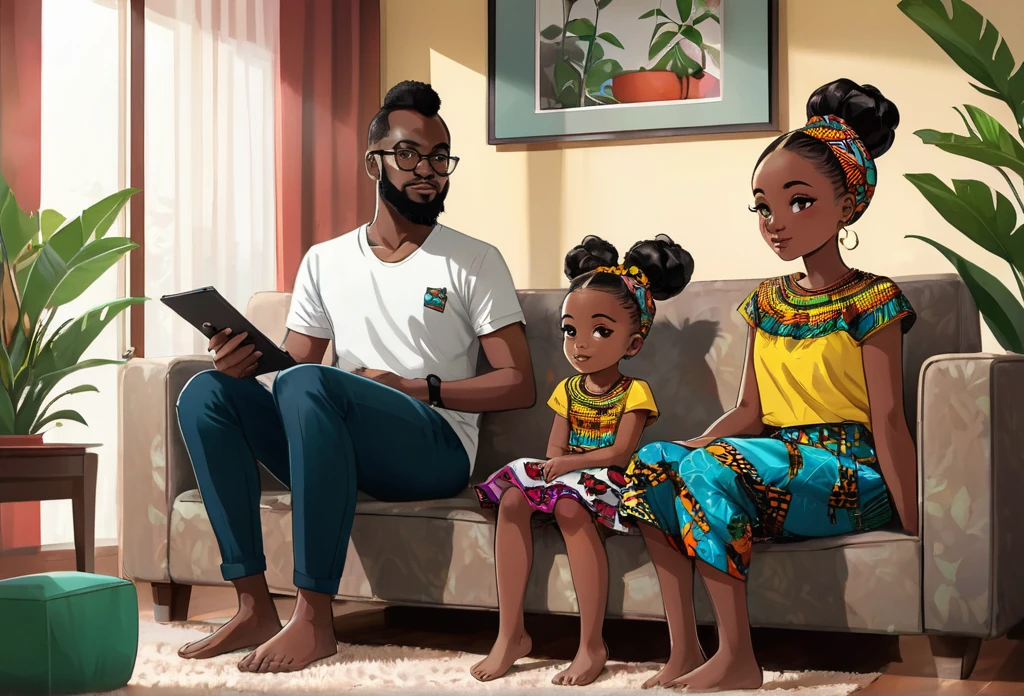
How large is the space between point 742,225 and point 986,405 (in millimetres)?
1804

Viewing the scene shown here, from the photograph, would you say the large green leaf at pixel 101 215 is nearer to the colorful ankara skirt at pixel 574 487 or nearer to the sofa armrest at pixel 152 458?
the sofa armrest at pixel 152 458

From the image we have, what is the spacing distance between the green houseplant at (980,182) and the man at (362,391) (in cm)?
92

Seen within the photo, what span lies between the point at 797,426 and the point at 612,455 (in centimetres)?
32

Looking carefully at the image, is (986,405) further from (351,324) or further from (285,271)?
(285,271)

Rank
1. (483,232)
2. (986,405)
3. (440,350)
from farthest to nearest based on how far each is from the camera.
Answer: (483,232) → (440,350) → (986,405)

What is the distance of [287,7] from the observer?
3715 millimetres

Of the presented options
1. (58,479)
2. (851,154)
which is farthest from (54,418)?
(851,154)

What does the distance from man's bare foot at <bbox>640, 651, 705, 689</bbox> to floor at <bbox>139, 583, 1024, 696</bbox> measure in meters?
0.28

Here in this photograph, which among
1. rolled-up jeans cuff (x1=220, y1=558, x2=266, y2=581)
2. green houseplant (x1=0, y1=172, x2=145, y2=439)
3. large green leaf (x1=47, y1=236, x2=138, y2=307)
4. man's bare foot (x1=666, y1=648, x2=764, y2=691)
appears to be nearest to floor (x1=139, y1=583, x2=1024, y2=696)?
man's bare foot (x1=666, y1=648, x2=764, y2=691)

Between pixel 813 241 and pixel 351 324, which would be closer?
pixel 813 241

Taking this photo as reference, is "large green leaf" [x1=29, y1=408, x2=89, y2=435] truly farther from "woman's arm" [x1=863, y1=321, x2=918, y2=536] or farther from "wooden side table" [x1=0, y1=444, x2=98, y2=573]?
"woman's arm" [x1=863, y1=321, x2=918, y2=536]

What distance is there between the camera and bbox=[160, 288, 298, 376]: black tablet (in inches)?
77.2

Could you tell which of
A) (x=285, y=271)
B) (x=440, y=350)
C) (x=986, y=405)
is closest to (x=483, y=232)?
(x=285, y=271)

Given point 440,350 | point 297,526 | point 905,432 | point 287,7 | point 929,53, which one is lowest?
point 297,526
